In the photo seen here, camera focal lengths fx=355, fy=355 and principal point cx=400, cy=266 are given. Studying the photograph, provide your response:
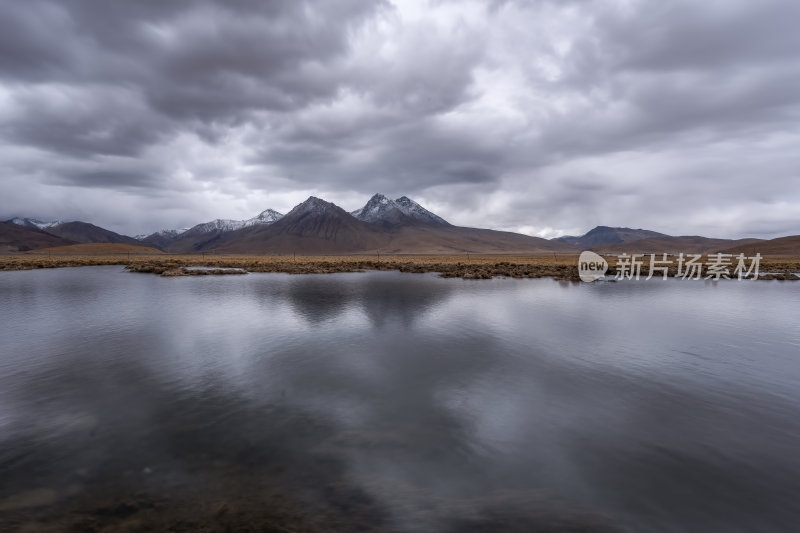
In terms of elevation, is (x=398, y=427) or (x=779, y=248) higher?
(x=779, y=248)

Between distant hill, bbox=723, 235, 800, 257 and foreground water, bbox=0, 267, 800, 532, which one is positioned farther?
distant hill, bbox=723, 235, 800, 257

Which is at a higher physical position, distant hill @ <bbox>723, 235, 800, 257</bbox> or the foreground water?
distant hill @ <bbox>723, 235, 800, 257</bbox>

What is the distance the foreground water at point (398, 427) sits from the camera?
511 centimetres

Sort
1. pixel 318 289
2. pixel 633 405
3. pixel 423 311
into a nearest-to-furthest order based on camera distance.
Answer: pixel 633 405, pixel 423 311, pixel 318 289

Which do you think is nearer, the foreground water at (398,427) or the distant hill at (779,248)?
the foreground water at (398,427)

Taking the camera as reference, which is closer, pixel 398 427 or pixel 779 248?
pixel 398 427

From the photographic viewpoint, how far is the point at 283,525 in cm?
476

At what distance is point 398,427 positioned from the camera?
24.6 ft

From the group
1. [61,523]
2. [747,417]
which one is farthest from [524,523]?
[747,417]

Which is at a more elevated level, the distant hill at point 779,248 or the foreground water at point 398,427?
the distant hill at point 779,248

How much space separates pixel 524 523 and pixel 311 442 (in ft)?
12.9

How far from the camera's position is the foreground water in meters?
5.11

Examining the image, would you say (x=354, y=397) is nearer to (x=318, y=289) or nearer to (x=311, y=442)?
(x=311, y=442)

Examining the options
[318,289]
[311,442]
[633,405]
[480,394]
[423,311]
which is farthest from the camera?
[318,289]
